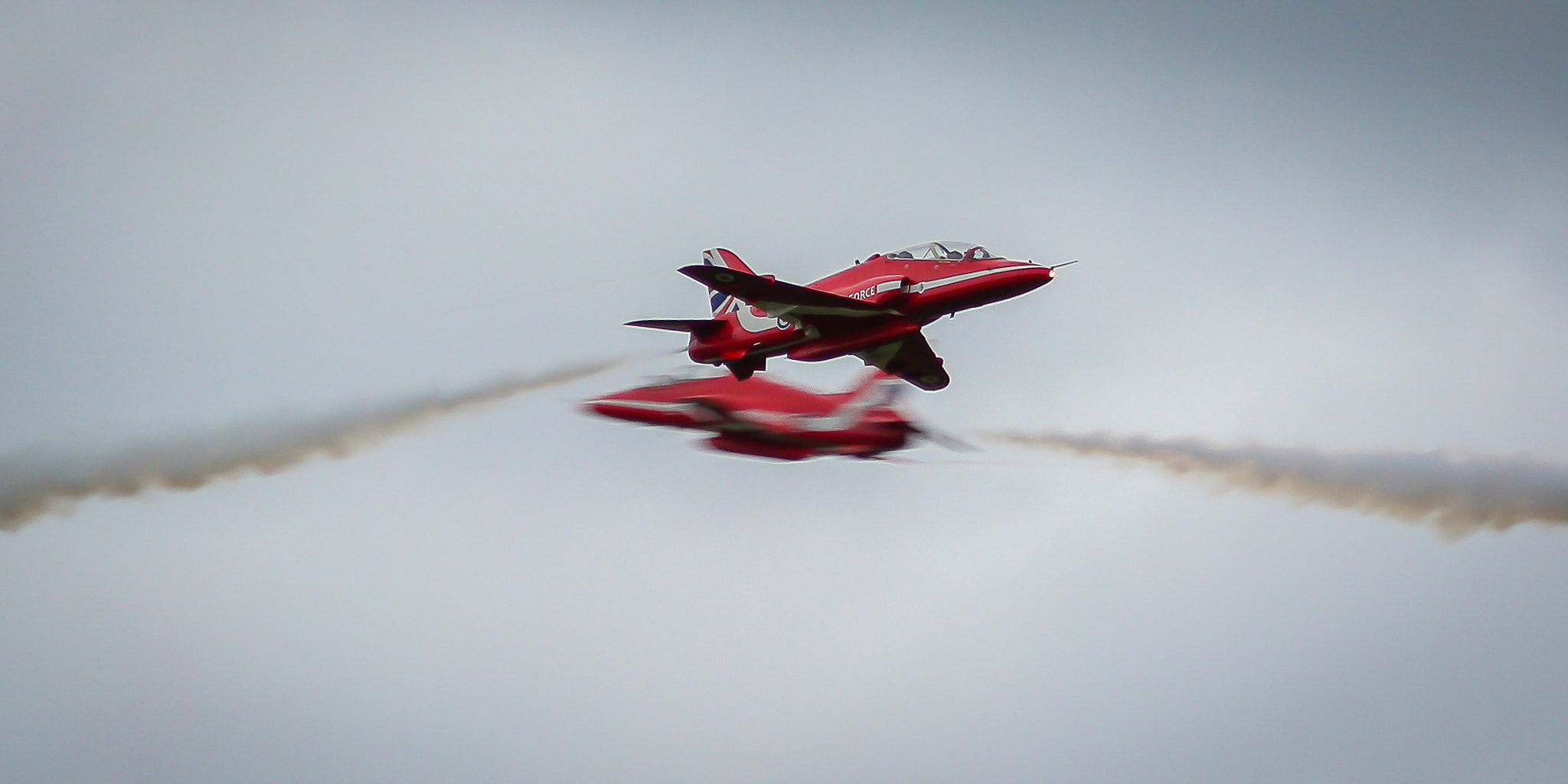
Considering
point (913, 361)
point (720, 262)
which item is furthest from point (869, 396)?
point (720, 262)

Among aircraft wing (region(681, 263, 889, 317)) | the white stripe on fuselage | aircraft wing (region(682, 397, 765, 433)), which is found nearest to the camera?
aircraft wing (region(681, 263, 889, 317))

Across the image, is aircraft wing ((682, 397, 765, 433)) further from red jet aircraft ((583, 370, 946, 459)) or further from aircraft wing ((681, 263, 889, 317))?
aircraft wing ((681, 263, 889, 317))

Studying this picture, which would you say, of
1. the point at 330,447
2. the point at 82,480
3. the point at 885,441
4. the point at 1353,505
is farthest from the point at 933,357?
the point at 82,480

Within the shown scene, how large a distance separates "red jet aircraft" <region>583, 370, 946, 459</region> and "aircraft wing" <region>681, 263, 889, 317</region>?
12.6 feet

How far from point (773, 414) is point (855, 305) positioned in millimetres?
5366

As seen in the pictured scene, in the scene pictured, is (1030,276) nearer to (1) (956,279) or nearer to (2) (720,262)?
(1) (956,279)

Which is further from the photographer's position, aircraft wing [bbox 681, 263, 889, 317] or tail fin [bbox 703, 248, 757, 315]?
tail fin [bbox 703, 248, 757, 315]

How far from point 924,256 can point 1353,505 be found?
1761cm

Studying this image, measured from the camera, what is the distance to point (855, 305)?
55375 mm

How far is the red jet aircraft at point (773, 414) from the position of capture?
58.9 metres

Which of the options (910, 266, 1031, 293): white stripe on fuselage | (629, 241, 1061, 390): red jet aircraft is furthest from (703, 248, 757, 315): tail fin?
(910, 266, 1031, 293): white stripe on fuselage

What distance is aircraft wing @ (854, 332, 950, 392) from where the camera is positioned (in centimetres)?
5944

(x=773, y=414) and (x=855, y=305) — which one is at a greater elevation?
(x=855, y=305)

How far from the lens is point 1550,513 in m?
58.6
